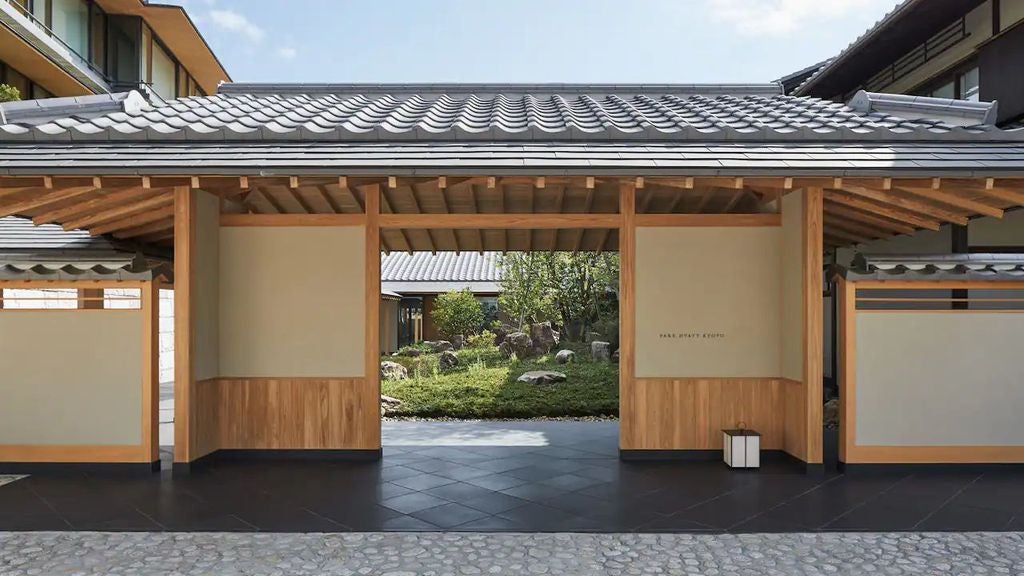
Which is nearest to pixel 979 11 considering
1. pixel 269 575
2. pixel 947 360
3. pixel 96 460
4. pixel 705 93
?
pixel 705 93

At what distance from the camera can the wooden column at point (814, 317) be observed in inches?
236

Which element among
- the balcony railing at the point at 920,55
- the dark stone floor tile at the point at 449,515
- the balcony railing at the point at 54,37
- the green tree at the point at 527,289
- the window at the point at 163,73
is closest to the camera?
the dark stone floor tile at the point at 449,515

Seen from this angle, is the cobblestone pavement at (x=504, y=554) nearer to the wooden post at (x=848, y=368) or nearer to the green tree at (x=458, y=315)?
the wooden post at (x=848, y=368)

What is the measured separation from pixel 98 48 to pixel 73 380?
12211 millimetres

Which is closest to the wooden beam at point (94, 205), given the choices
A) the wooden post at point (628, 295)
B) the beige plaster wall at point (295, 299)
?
the beige plaster wall at point (295, 299)

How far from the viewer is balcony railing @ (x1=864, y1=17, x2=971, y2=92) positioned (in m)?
10.1

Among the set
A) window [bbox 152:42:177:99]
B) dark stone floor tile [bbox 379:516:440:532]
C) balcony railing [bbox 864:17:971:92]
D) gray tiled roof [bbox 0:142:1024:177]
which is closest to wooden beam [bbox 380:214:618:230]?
gray tiled roof [bbox 0:142:1024:177]

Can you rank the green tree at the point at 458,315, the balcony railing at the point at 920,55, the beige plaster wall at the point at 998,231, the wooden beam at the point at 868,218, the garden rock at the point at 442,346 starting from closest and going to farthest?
the wooden beam at the point at 868,218 < the beige plaster wall at the point at 998,231 < the balcony railing at the point at 920,55 < the garden rock at the point at 442,346 < the green tree at the point at 458,315

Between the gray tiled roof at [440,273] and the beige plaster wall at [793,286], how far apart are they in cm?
1441

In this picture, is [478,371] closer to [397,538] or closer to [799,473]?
[799,473]

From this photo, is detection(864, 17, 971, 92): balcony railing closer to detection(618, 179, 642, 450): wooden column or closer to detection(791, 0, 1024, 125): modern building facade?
detection(791, 0, 1024, 125): modern building facade

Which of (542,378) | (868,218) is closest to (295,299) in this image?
(868,218)

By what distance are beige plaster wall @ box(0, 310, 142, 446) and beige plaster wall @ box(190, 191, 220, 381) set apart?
1.57 ft

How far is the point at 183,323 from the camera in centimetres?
598
